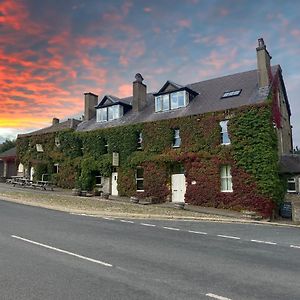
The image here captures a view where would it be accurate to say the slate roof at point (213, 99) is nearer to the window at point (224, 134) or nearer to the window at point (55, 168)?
the window at point (224, 134)

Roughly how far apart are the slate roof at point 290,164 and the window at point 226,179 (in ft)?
12.7

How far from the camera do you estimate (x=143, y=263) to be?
800 cm

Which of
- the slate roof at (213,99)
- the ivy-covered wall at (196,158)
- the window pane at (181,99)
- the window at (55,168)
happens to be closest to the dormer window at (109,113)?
the slate roof at (213,99)

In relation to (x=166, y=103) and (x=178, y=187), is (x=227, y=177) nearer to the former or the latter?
(x=178, y=187)

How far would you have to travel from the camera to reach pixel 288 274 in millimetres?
7355

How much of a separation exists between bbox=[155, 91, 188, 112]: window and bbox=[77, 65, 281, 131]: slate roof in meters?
0.46

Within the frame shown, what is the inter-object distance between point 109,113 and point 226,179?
1443 centimetres

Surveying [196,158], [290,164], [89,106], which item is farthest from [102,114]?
[290,164]

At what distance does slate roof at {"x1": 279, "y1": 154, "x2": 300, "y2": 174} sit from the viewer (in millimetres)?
23906

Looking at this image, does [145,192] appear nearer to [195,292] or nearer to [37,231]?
[37,231]

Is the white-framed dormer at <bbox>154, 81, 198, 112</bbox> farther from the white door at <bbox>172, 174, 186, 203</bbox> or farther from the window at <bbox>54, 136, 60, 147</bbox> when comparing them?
the window at <bbox>54, 136, 60, 147</bbox>

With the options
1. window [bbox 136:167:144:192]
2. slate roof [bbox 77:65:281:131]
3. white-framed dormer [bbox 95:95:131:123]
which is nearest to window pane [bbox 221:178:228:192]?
slate roof [bbox 77:65:281:131]

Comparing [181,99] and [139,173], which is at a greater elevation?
[181,99]

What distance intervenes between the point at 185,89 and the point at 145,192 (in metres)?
9.58
